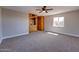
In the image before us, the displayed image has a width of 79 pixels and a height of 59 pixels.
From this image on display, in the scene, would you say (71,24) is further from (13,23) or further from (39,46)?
(13,23)

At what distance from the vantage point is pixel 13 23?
21.1 ft

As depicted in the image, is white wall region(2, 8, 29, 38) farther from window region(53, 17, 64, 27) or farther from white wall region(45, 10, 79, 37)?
white wall region(45, 10, 79, 37)

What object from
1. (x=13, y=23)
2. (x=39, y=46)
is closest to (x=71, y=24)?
(x=39, y=46)

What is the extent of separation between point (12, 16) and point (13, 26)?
726 millimetres

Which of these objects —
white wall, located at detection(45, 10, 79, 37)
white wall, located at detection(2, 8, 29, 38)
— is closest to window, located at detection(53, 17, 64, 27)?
white wall, located at detection(45, 10, 79, 37)

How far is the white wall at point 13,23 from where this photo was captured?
5727 millimetres

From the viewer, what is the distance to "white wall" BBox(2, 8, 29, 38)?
5727 mm

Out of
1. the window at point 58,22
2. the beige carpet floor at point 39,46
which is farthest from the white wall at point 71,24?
the beige carpet floor at point 39,46

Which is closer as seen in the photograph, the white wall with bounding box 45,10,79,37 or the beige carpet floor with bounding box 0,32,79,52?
the beige carpet floor with bounding box 0,32,79,52

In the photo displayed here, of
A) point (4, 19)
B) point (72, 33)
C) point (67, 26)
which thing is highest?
point (4, 19)

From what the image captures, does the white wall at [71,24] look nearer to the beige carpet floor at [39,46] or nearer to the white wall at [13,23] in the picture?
the beige carpet floor at [39,46]
